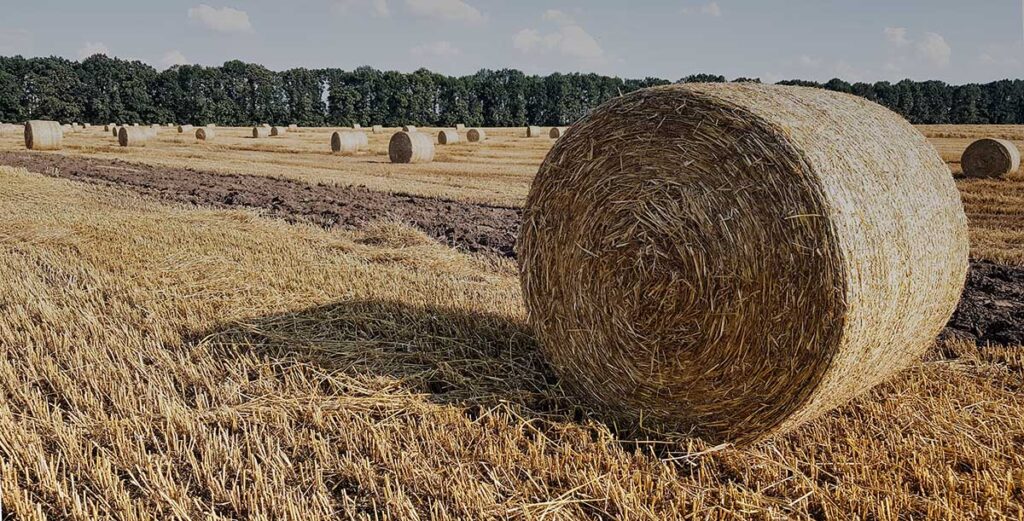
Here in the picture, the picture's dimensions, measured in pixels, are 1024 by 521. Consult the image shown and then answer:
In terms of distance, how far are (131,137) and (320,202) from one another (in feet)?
83.4

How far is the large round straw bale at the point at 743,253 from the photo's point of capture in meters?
3.45

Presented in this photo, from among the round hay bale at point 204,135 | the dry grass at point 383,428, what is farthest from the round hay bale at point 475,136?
the dry grass at point 383,428

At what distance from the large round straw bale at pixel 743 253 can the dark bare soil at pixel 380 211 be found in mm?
2360

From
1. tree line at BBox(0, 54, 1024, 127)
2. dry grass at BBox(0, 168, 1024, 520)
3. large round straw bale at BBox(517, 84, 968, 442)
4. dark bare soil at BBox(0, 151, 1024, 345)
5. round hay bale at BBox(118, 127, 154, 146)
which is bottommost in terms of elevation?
dry grass at BBox(0, 168, 1024, 520)

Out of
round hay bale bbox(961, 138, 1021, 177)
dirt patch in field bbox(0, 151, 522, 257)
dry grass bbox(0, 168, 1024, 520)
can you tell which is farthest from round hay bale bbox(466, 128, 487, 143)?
dry grass bbox(0, 168, 1024, 520)

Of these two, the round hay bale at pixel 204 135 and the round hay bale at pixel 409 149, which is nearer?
the round hay bale at pixel 409 149

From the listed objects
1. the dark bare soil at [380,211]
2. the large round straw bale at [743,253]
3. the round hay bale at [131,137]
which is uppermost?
the round hay bale at [131,137]

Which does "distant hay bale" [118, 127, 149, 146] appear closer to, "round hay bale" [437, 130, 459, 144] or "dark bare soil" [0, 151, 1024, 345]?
"dark bare soil" [0, 151, 1024, 345]

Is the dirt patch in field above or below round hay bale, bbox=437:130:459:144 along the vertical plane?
below

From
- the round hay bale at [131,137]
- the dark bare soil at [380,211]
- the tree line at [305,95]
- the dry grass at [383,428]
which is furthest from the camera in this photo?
the tree line at [305,95]

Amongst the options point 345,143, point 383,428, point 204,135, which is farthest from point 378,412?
point 204,135

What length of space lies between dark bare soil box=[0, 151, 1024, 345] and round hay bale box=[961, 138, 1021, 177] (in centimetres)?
1134

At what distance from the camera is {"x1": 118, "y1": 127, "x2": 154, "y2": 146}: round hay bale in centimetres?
3416

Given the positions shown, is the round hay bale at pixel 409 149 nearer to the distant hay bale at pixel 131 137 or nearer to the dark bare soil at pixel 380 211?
the dark bare soil at pixel 380 211
